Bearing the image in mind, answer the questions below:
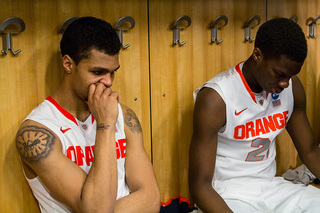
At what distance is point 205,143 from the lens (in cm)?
179

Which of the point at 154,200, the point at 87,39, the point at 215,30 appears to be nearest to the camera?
the point at 87,39

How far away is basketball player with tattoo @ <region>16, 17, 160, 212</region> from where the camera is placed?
4.55 feet

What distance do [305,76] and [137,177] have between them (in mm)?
1554

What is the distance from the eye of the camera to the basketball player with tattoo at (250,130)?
1.74 m

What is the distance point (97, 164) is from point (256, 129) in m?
0.93

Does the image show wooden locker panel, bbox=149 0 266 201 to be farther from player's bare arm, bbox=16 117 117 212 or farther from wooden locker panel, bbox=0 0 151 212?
player's bare arm, bbox=16 117 117 212

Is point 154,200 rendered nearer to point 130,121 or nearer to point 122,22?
point 130,121

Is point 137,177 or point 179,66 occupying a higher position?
point 179,66

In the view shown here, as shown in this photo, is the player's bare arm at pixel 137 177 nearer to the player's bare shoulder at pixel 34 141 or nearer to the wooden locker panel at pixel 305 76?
the player's bare shoulder at pixel 34 141

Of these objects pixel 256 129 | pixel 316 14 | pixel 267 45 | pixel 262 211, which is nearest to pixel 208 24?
pixel 267 45

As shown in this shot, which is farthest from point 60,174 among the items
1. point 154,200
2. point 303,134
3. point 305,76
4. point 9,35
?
point 305,76

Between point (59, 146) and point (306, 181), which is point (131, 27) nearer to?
point (59, 146)

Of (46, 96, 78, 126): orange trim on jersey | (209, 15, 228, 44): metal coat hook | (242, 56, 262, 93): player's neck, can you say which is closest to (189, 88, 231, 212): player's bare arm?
(242, 56, 262, 93): player's neck

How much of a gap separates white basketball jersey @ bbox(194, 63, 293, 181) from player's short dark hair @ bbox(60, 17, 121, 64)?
58 cm
